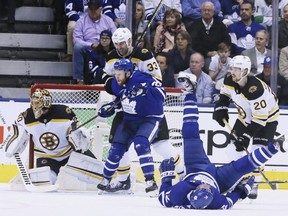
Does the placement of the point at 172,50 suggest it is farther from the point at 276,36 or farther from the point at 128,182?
the point at 128,182

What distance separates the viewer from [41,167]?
863cm

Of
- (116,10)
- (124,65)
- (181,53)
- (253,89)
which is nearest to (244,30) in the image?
(181,53)

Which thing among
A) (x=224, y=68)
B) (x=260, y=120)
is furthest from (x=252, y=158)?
(x=224, y=68)

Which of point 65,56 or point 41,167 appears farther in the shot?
point 65,56

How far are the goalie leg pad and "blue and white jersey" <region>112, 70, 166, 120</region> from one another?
0.55 m

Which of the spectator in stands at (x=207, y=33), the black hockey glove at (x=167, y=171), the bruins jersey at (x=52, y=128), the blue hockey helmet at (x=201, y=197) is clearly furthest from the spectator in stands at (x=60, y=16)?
the blue hockey helmet at (x=201, y=197)

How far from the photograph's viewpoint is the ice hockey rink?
612cm

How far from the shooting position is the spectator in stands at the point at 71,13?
1047 centimetres

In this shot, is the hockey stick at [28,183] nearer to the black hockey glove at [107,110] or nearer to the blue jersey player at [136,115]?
the blue jersey player at [136,115]

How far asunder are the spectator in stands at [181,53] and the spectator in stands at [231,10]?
0.59 meters

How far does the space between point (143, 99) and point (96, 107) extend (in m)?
1.05

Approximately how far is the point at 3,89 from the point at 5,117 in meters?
0.67

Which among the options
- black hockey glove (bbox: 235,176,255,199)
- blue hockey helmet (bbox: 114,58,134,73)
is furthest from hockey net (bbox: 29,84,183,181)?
black hockey glove (bbox: 235,176,255,199)

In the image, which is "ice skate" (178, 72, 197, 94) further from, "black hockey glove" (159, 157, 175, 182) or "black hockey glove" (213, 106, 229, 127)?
"black hockey glove" (213, 106, 229, 127)
